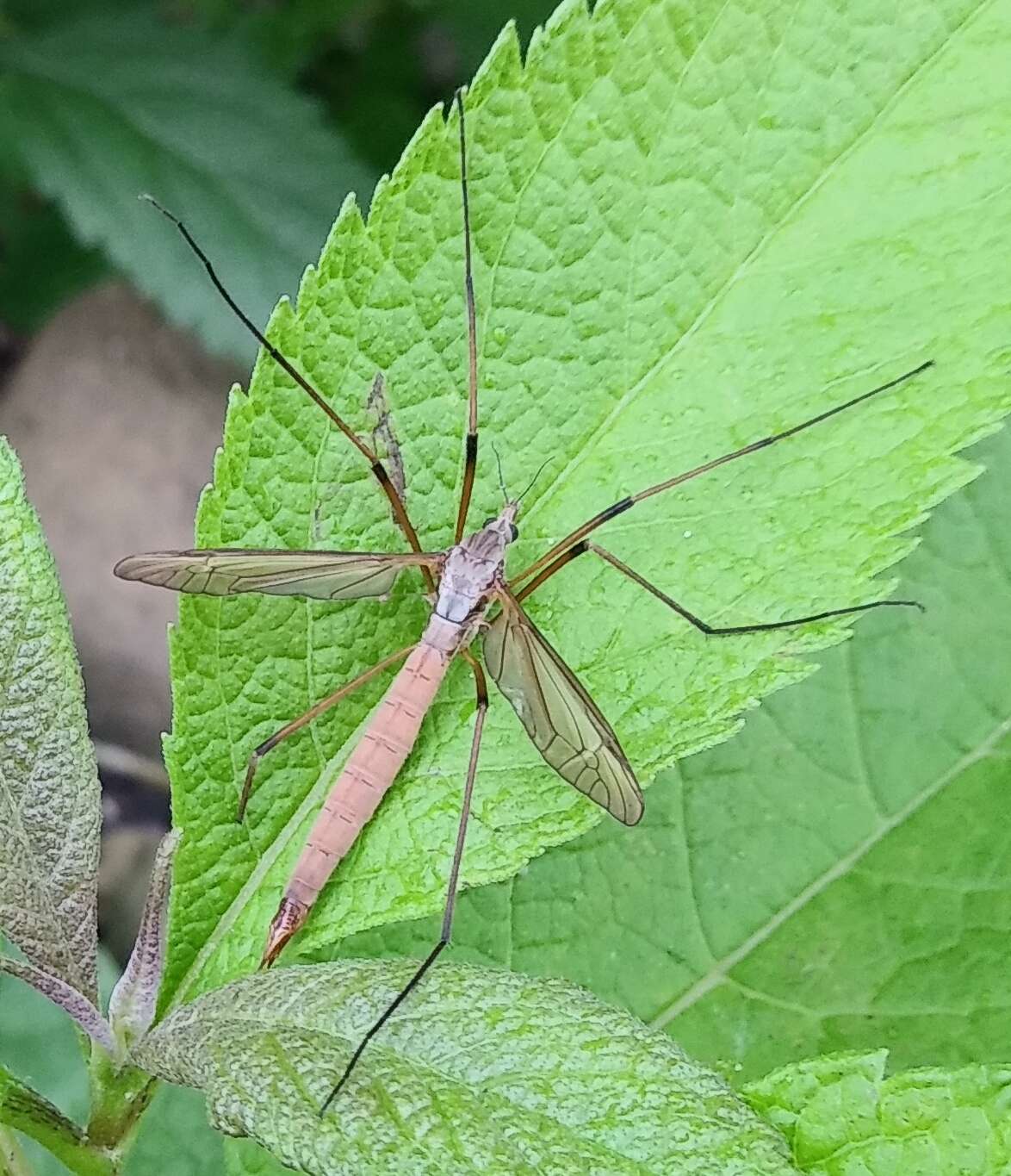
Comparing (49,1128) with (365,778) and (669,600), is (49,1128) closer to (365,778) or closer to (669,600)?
(365,778)

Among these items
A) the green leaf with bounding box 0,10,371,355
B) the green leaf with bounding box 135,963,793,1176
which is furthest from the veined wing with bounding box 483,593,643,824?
the green leaf with bounding box 0,10,371,355

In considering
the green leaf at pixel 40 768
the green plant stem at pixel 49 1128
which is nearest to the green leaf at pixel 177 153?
the green leaf at pixel 40 768

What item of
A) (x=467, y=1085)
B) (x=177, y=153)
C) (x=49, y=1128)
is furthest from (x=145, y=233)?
(x=467, y=1085)

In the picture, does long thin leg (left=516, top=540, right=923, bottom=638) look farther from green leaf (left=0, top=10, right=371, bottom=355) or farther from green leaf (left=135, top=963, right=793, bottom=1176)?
green leaf (left=0, top=10, right=371, bottom=355)

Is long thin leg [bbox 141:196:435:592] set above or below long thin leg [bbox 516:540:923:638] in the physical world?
below

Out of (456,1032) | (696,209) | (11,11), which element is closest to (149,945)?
(456,1032)

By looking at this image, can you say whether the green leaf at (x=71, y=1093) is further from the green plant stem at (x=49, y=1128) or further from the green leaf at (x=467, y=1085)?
the green leaf at (x=467, y=1085)
